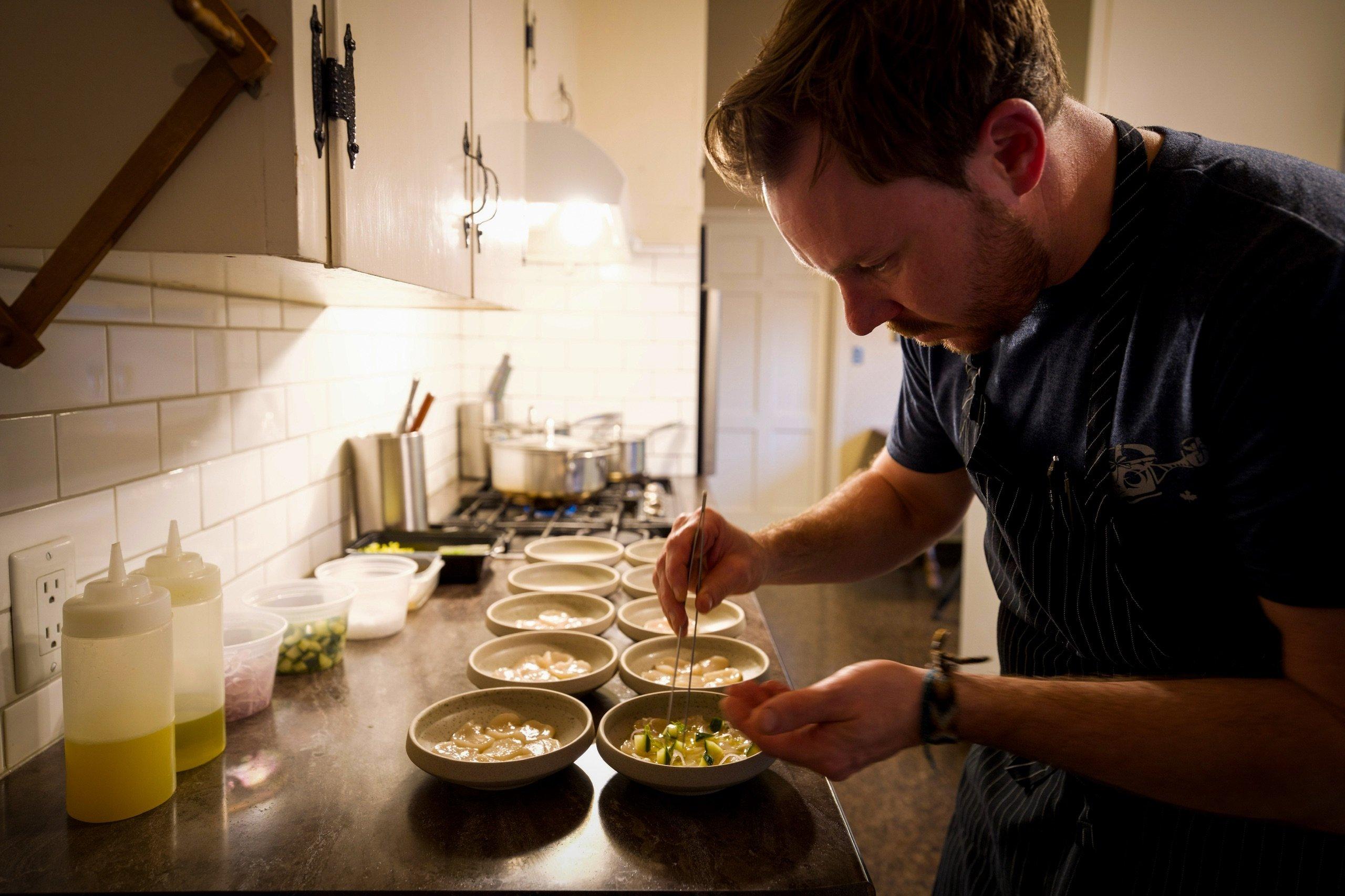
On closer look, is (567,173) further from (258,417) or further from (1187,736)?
(1187,736)

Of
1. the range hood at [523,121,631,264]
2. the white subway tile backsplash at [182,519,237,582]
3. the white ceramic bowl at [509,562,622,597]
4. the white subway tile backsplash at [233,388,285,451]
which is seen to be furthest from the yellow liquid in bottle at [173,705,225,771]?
the range hood at [523,121,631,264]

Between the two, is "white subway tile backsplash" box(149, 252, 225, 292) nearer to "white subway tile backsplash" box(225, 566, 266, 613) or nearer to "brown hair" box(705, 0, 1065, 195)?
"white subway tile backsplash" box(225, 566, 266, 613)

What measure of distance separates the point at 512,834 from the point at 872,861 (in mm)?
2017

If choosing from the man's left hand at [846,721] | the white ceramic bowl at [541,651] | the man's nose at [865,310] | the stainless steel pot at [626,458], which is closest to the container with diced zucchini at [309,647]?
the white ceramic bowl at [541,651]

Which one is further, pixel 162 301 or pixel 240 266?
pixel 162 301

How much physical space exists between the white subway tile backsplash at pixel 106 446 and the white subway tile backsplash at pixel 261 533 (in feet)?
0.96

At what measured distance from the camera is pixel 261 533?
5.24 feet

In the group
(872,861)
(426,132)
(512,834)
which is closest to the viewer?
(512,834)

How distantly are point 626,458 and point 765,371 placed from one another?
3417 millimetres

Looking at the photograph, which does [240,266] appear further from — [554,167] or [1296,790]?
[554,167]

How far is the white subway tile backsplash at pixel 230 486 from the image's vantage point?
1406 millimetres

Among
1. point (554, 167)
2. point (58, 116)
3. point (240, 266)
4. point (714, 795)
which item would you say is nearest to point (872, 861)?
point (714, 795)

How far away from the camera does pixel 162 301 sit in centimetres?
126

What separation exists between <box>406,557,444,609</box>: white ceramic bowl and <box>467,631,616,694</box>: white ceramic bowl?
0.89 ft
